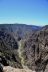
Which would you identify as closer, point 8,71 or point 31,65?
point 8,71

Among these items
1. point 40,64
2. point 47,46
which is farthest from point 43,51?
point 40,64

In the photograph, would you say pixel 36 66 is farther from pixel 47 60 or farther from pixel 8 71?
pixel 8 71

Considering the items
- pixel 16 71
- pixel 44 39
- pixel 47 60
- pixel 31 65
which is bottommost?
pixel 31 65

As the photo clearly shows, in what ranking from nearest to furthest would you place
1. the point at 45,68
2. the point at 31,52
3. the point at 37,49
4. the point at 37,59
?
1. the point at 45,68
2. the point at 37,59
3. the point at 37,49
4. the point at 31,52

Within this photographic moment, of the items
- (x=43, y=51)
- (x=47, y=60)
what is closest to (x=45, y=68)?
(x=47, y=60)

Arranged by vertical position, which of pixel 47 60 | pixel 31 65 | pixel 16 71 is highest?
pixel 16 71

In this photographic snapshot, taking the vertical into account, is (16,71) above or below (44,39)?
above

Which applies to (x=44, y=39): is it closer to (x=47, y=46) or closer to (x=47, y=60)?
(x=47, y=46)

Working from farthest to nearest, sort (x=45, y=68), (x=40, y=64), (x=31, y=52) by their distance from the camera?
(x=31, y=52), (x=40, y=64), (x=45, y=68)

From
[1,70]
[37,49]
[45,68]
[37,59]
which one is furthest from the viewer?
[37,49]
